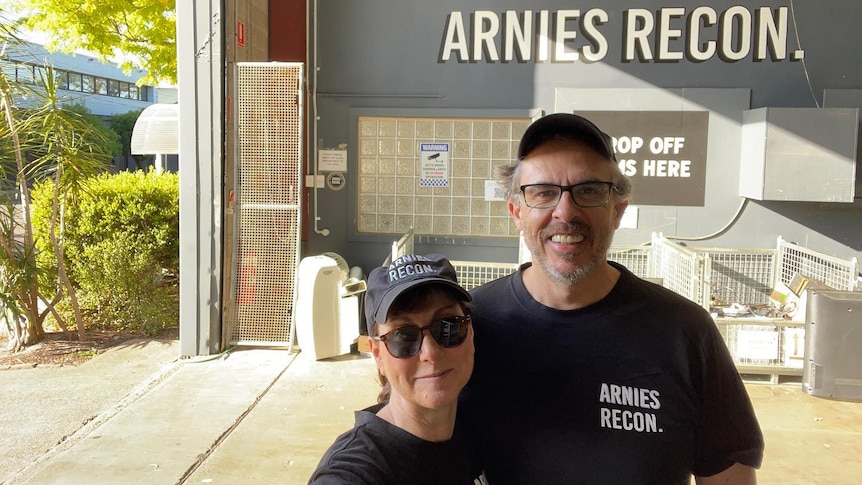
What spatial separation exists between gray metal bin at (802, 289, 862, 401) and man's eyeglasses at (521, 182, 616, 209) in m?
4.31

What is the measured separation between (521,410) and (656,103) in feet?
19.4

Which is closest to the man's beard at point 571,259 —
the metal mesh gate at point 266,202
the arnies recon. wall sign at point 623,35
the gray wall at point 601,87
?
the metal mesh gate at point 266,202

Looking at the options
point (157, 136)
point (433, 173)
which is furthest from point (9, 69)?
point (157, 136)

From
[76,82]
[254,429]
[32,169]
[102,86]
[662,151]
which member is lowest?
[254,429]

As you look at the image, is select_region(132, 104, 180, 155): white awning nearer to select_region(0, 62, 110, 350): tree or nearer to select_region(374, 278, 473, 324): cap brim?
select_region(0, 62, 110, 350): tree

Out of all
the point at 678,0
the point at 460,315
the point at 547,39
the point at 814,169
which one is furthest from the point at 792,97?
the point at 460,315

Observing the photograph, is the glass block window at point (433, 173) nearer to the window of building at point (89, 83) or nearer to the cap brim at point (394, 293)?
the cap brim at point (394, 293)

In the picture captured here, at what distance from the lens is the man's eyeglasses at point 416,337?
1.59 metres

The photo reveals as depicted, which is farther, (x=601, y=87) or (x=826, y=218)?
(x=601, y=87)

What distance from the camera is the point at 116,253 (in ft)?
22.8

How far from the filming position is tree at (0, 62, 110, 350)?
6328 mm

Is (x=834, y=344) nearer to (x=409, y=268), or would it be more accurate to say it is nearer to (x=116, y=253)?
(x=409, y=268)

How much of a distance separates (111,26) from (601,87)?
6.63 meters

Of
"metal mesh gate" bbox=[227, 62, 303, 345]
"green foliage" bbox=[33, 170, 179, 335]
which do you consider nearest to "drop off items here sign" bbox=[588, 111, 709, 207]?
"metal mesh gate" bbox=[227, 62, 303, 345]
